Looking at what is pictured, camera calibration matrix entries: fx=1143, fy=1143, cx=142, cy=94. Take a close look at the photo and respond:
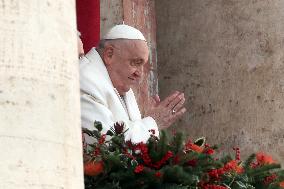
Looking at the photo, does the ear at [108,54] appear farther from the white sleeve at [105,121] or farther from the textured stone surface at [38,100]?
the textured stone surface at [38,100]

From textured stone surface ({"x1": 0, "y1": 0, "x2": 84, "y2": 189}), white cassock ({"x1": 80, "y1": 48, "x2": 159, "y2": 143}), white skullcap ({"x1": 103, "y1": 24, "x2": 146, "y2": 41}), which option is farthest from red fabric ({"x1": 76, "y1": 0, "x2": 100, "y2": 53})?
textured stone surface ({"x1": 0, "y1": 0, "x2": 84, "y2": 189})

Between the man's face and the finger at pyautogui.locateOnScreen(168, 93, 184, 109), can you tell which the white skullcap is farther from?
the finger at pyautogui.locateOnScreen(168, 93, 184, 109)

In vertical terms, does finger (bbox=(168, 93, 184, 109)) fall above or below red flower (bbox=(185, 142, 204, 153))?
above

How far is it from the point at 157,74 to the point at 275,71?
1.03 meters

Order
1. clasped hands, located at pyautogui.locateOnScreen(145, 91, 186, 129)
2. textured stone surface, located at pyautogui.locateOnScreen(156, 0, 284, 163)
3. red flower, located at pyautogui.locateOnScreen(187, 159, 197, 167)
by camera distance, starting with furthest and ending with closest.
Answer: textured stone surface, located at pyautogui.locateOnScreen(156, 0, 284, 163)
clasped hands, located at pyautogui.locateOnScreen(145, 91, 186, 129)
red flower, located at pyautogui.locateOnScreen(187, 159, 197, 167)

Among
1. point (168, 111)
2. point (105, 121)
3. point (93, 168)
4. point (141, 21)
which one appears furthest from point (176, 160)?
point (141, 21)

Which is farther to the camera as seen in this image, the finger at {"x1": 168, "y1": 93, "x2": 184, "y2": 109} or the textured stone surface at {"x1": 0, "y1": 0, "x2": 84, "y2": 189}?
the finger at {"x1": 168, "y1": 93, "x2": 184, "y2": 109}

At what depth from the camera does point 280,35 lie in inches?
389

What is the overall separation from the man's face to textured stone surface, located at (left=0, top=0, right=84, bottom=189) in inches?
118

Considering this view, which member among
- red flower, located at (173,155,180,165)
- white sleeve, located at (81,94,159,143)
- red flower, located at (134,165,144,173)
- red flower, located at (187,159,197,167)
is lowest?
red flower, located at (134,165,144,173)

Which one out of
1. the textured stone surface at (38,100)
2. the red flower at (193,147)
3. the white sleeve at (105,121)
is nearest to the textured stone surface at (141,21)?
the white sleeve at (105,121)

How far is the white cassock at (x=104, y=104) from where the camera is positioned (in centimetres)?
716

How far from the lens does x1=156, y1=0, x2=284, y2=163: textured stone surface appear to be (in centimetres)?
975

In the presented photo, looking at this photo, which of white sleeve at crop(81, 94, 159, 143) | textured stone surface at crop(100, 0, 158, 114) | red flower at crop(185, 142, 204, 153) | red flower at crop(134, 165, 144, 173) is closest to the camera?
red flower at crop(134, 165, 144, 173)
